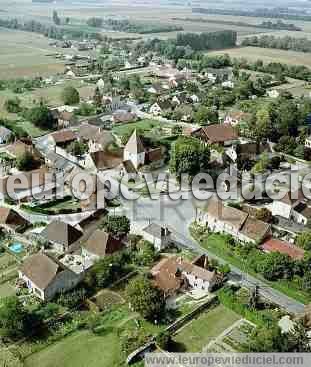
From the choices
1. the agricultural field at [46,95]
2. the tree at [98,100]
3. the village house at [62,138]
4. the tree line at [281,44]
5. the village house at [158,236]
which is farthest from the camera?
the tree line at [281,44]

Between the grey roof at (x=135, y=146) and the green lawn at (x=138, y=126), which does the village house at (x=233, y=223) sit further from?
the green lawn at (x=138, y=126)

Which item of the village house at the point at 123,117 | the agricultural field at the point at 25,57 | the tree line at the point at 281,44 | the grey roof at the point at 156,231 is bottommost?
the grey roof at the point at 156,231

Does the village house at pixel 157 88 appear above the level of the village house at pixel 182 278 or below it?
above

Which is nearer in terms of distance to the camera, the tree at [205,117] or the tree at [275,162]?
the tree at [275,162]

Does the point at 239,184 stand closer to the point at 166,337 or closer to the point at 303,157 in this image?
the point at 303,157

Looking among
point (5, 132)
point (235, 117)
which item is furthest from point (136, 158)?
→ point (235, 117)

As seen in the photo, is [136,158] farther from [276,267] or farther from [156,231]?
[276,267]

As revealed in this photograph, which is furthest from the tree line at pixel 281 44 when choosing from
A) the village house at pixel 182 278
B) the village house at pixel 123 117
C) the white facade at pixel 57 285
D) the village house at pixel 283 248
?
the white facade at pixel 57 285

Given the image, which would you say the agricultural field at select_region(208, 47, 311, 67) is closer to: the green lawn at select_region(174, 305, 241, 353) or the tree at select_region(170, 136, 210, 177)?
the tree at select_region(170, 136, 210, 177)

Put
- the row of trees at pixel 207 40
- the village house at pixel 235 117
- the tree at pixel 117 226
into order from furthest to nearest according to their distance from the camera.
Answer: the row of trees at pixel 207 40, the village house at pixel 235 117, the tree at pixel 117 226
